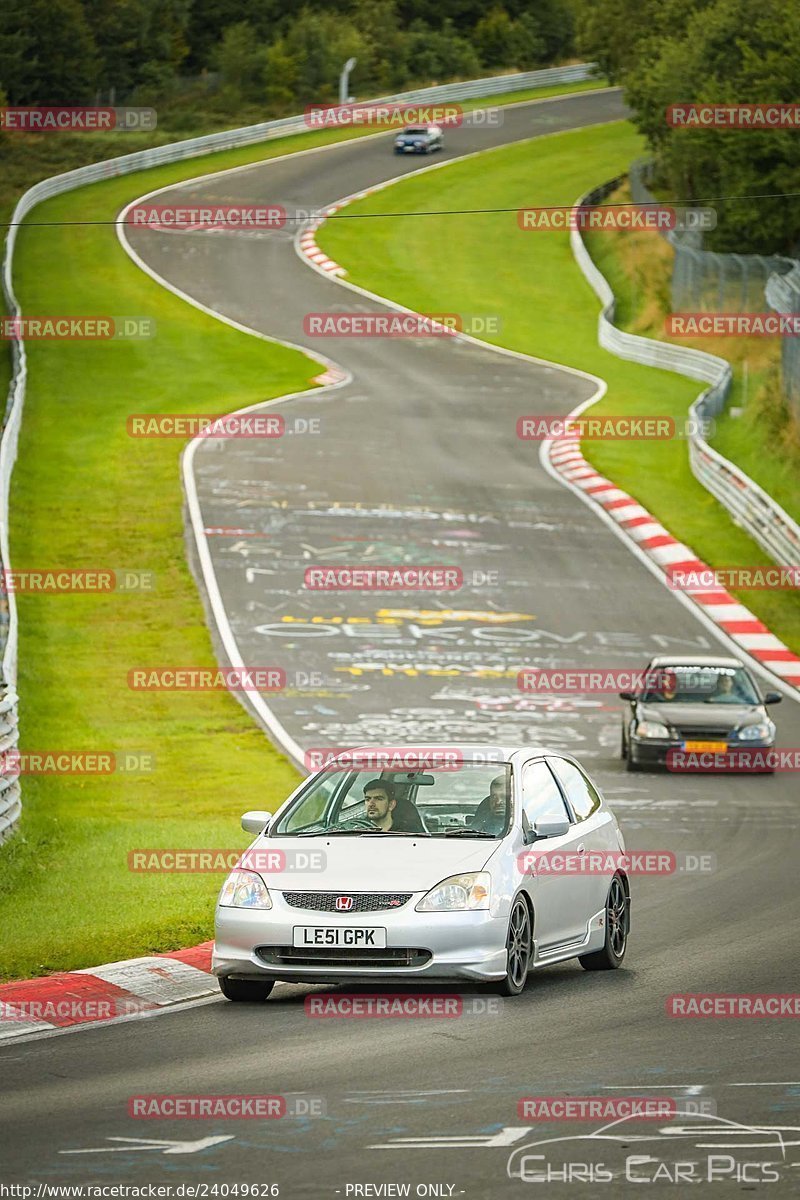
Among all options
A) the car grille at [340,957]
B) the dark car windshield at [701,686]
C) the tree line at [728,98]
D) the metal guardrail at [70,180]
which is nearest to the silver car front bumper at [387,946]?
the car grille at [340,957]

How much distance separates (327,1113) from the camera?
8281 millimetres

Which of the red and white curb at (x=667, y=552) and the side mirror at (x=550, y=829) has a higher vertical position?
the side mirror at (x=550, y=829)

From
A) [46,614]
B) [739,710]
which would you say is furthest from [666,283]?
[739,710]

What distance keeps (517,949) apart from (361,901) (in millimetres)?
977

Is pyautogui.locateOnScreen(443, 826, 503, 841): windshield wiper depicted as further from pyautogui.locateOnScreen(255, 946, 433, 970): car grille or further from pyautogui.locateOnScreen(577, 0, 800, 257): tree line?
pyautogui.locateOnScreen(577, 0, 800, 257): tree line

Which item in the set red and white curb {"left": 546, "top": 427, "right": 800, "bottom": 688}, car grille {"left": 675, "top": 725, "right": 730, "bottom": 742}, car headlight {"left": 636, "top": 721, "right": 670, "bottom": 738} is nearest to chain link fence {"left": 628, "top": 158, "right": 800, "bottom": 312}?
red and white curb {"left": 546, "top": 427, "right": 800, "bottom": 688}

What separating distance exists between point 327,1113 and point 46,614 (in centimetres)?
2435

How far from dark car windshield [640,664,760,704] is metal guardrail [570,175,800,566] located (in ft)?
35.1

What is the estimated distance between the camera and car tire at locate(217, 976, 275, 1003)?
37.2 feet

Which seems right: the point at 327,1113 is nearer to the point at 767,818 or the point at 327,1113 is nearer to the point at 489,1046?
the point at 489,1046

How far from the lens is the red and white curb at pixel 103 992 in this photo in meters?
10.6

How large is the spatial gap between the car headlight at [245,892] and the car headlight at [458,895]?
2.83 ft

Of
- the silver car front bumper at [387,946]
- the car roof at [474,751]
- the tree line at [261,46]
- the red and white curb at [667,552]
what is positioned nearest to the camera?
the silver car front bumper at [387,946]

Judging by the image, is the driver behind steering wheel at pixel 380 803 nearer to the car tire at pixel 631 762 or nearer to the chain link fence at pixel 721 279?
the car tire at pixel 631 762
